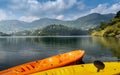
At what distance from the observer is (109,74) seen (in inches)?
619

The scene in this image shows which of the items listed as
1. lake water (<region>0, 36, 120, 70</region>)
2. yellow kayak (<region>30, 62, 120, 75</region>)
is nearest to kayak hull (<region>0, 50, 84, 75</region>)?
yellow kayak (<region>30, 62, 120, 75</region>)

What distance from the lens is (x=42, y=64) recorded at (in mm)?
24688

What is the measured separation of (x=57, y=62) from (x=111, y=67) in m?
7.51

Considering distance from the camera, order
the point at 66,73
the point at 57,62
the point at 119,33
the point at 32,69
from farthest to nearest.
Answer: the point at 119,33 → the point at 57,62 → the point at 32,69 → the point at 66,73

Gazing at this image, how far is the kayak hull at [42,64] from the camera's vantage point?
21250 mm

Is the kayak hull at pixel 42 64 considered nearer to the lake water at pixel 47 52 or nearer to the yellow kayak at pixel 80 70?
the yellow kayak at pixel 80 70

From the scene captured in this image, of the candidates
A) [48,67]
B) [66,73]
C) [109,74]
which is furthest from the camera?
[48,67]

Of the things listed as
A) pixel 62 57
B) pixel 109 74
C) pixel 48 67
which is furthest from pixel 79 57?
pixel 109 74

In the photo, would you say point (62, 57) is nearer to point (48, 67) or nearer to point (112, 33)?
point (48, 67)

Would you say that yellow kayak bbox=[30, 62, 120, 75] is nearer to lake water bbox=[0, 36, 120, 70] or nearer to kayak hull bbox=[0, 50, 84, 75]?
kayak hull bbox=[0, 50, 84, 75]

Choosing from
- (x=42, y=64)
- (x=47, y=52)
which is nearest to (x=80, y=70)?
(x=42, y=64)

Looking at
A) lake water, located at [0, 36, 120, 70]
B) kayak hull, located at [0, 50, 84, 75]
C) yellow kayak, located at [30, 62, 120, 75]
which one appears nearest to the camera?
yellow kayak, located at [30, 62, 120, 75]

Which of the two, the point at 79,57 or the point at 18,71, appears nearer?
the point at 18,71

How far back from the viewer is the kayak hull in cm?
2125
